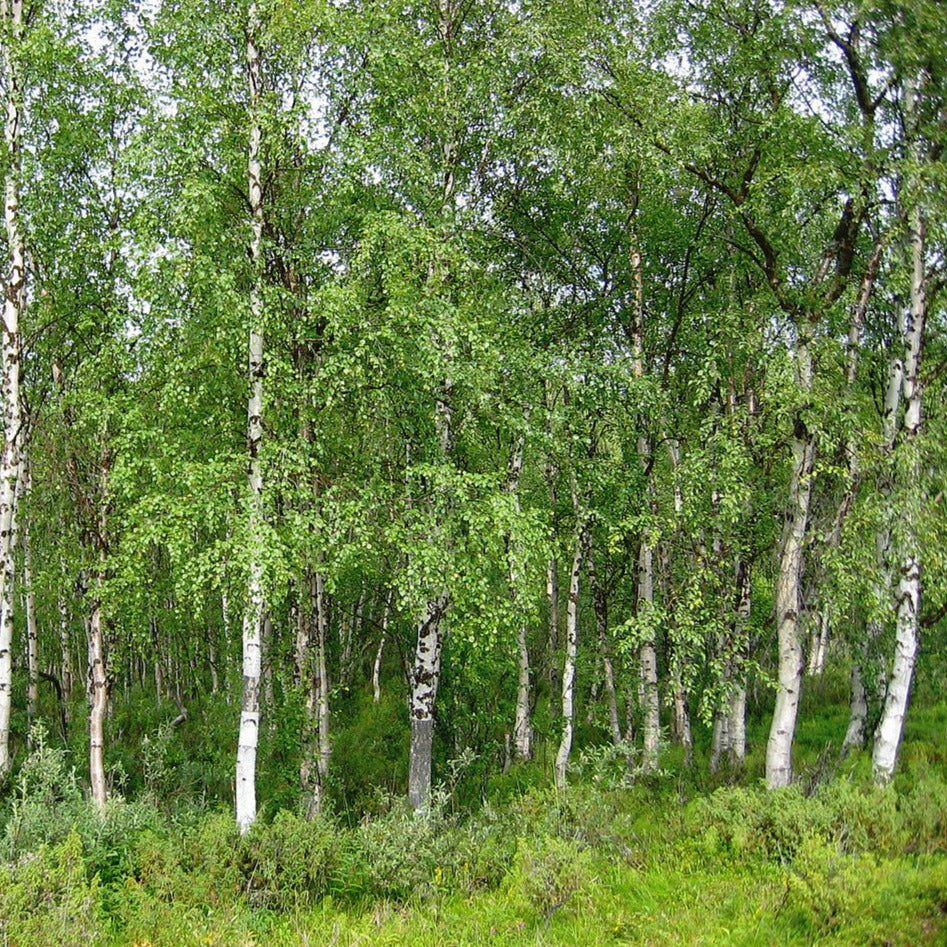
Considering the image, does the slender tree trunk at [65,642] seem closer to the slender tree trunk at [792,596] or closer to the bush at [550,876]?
the bush at [550,876]

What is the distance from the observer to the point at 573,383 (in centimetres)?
1220

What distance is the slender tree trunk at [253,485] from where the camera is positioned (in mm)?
9812

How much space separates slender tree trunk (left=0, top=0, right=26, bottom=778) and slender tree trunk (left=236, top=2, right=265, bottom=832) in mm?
3943

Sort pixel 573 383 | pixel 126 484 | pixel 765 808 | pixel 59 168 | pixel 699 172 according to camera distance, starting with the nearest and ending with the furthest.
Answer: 1. pixel 765 808
2. pixel 126 484
3. pixel 699 172
4. pixel 573 383
5. pixel 59 168

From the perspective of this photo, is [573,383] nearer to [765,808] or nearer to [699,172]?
[699,172]

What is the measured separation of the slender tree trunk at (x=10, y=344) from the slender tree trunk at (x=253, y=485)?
3.94 metres

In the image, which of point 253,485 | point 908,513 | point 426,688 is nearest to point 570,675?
point 426,688

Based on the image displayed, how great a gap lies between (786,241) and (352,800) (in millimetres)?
12788

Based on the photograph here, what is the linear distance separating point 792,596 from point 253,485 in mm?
7566

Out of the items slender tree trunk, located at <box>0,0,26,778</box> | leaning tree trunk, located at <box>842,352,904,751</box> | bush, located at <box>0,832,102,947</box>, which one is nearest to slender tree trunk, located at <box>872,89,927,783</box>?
leaning tree trunk, located at <box>842,352,904,751</box>

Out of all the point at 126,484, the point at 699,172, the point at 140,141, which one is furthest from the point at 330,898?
the point at 699,172

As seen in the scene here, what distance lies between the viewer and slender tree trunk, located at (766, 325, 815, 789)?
10.1 m

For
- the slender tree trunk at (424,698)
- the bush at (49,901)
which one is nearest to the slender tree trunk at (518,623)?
the slender tree trunk at (424,698)

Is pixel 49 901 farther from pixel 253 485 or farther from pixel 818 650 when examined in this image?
pixel 818 650
